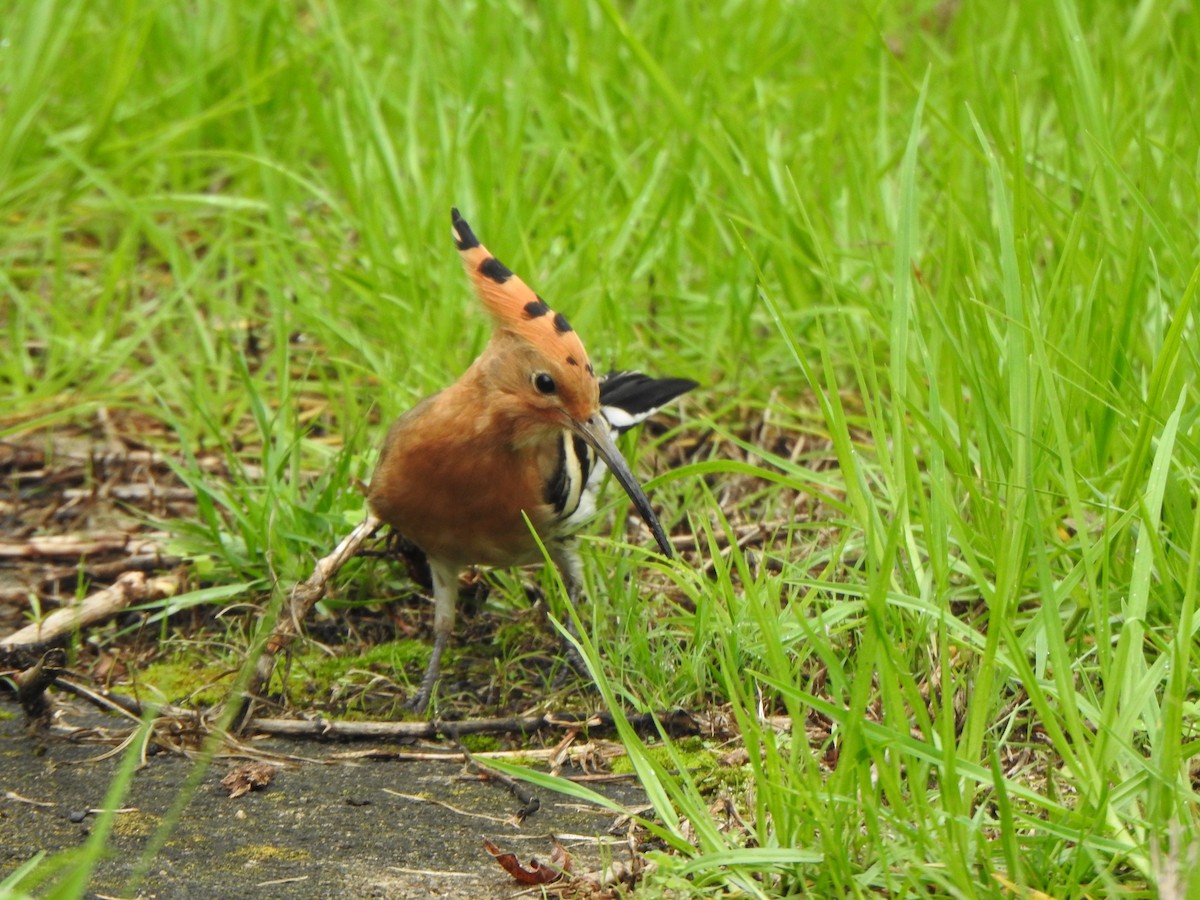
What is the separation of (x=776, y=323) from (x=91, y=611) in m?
1.64

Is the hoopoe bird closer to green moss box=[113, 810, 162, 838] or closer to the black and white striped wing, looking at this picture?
the black and white striped wing

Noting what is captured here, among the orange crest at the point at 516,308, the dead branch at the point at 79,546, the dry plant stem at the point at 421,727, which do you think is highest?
the orange crest at the point at 516,308

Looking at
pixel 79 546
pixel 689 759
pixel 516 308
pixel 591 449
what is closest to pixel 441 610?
pixel 591 449

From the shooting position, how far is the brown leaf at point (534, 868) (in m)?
2.28

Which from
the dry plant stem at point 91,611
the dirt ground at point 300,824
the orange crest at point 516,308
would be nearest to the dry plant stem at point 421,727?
the dirt ground at point 300,824

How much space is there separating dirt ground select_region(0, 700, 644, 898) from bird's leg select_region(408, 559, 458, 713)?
0.32 meters

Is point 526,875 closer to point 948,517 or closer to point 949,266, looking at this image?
point 948,517

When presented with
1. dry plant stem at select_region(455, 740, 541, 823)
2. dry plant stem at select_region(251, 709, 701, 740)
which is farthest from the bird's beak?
dry plant stem at select_region(455, 740, 541, 823)

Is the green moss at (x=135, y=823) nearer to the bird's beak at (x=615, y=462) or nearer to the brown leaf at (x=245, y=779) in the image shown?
the brown leaf at (x=245, y=779)

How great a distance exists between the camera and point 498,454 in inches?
134

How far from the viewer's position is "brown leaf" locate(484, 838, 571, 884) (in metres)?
2.28

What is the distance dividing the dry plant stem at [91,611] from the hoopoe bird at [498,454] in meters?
0.55

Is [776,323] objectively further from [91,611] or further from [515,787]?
[91,611]

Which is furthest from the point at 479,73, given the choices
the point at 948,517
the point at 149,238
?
the point at 948,517
